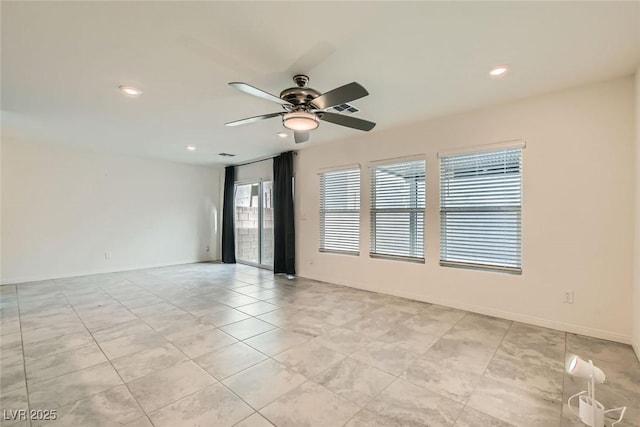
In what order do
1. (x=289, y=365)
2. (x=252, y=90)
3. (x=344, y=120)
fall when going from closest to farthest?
1. (x=252, y=90)
2. (x=289, y=365)
3. (x=344, y=120)

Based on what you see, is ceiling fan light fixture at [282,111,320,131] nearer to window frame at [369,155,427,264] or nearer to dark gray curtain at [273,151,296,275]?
window frame at [369,155,427,264]

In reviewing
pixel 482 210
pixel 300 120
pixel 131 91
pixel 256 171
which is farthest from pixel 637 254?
pixel 256 171

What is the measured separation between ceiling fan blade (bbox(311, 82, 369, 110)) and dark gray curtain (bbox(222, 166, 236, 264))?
5.36 metres

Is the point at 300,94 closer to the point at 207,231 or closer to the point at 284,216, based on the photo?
the point at 284,216

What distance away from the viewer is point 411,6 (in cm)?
176

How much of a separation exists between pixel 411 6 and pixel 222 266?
638 centimetres

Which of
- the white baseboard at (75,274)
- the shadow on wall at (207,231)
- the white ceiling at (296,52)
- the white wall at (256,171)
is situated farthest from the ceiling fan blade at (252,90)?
the shadow on wall at (207,231)

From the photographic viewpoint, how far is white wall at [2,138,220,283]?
16.3 feet

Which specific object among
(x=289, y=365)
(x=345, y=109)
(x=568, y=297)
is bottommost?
(x=289, y=365)

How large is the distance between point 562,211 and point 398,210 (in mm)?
1884

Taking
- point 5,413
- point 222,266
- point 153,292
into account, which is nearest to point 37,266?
point 153,292

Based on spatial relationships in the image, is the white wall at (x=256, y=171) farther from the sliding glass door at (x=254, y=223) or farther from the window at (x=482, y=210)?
the window at (x=482, y=210)

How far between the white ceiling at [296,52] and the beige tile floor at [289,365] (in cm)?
251

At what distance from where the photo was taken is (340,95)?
2230 millimetres
